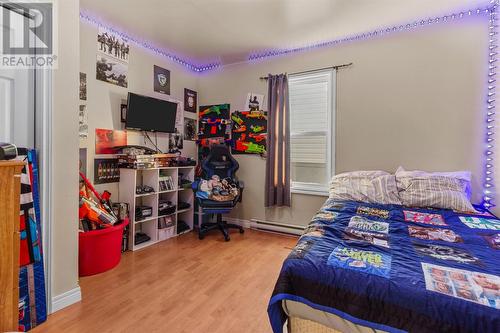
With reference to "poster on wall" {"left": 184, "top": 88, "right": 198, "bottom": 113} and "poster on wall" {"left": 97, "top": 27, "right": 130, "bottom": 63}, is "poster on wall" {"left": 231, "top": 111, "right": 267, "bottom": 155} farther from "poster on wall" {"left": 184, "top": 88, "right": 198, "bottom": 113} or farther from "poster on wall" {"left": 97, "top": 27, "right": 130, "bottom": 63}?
"poster on wall" {"left": 97, "top": 27, "right": 130, "bottom": 63}

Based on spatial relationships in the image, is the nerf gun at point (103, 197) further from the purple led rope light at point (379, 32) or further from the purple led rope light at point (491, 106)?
the purple led rope light at point (491, 106)

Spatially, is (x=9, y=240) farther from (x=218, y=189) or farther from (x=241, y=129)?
(x=241, y=129)

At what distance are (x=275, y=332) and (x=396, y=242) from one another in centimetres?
90

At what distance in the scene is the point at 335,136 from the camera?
3.26 meters

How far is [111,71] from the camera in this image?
2.93 meters

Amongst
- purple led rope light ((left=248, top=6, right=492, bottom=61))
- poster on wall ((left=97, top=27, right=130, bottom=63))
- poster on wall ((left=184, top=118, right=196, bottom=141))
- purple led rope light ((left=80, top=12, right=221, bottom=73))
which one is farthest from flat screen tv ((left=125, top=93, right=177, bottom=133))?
purple led rope light ((left=248, top=6, right=492, bottom=61))

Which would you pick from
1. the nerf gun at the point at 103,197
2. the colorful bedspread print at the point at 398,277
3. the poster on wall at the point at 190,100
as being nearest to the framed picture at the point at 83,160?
the nerf gun at the point at 103,197

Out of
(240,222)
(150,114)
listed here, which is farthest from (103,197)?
(240,222)

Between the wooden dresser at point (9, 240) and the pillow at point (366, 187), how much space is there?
2.58 m

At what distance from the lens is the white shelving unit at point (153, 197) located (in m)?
2.89

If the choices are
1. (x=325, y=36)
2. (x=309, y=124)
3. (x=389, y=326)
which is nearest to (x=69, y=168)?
(x=389, y=326)

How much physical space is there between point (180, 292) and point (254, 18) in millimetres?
2738

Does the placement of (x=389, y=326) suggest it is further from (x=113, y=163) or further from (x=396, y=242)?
(x=113, y=163)

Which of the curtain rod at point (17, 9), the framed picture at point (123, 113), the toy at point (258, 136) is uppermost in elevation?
Result: the curtain rod at point (17, 9)
